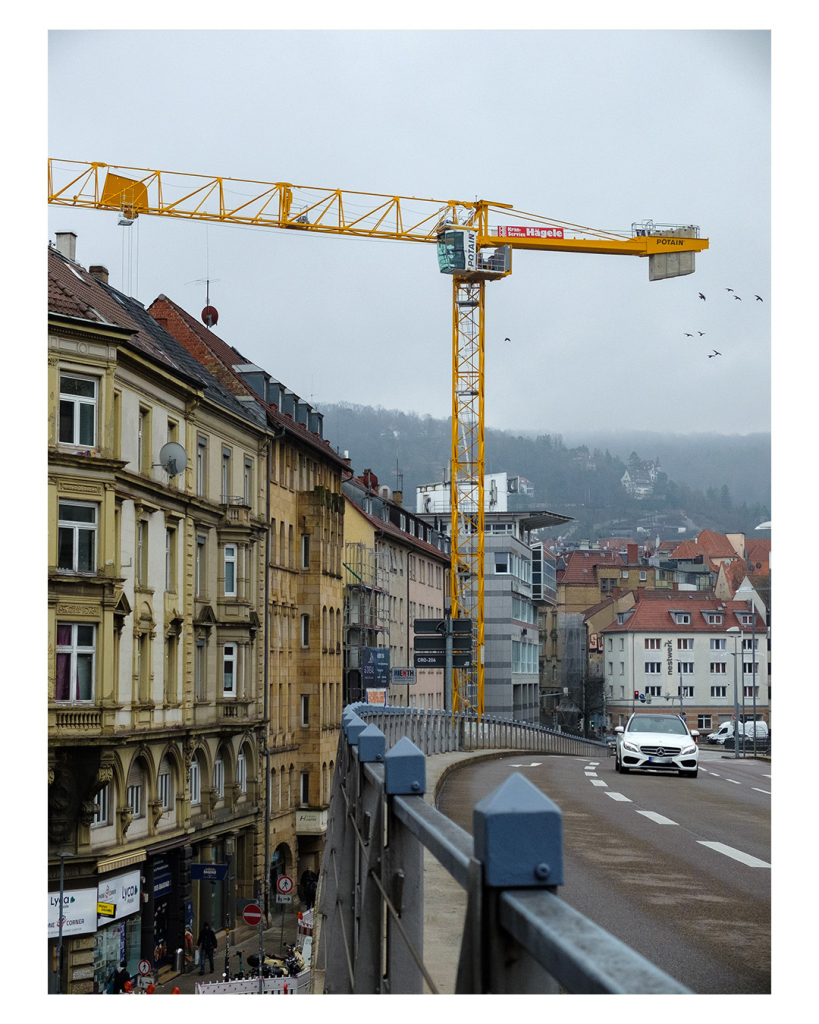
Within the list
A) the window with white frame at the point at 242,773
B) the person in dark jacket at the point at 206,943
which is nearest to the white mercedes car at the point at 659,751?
the person in dark jacket at the point at 206,943

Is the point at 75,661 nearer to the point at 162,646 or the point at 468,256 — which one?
the point at 162,646

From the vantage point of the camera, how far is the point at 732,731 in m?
78.8

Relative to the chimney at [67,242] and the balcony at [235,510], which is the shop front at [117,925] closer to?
the balcony at [235,510]

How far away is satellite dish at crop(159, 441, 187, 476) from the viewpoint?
109 ft

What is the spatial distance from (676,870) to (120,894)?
70.6ft

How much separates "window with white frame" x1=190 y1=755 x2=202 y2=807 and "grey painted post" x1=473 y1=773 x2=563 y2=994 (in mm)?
32698

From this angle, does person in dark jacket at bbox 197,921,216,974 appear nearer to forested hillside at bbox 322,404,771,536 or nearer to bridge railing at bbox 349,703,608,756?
bridge railing at bbox 349,703,608,756

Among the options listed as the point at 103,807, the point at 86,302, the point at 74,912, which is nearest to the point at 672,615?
the point at 86,302

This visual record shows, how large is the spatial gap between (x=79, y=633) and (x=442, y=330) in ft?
146

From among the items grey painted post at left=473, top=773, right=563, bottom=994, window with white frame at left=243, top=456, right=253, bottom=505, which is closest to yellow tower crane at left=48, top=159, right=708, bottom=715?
window with white frame at left=243, top=456, right=253, bottom=505

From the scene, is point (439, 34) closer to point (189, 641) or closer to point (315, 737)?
point (189, 641)
